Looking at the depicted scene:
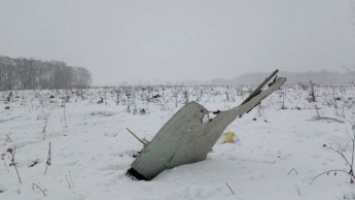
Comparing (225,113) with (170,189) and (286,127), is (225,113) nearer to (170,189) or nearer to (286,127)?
(170,189)

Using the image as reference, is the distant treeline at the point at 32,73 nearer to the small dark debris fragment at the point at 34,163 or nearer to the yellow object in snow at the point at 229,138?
the small dark debris fragment at the point at 34,163

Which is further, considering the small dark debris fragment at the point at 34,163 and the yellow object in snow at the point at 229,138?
the yellow object in snow at the point at 229,138

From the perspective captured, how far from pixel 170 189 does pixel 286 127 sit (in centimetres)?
320

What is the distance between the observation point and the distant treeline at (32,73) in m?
30.6

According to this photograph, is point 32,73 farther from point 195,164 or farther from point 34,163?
point 195,164

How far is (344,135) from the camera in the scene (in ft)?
12.8

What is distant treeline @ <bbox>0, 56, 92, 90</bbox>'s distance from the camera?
30594 millimetres

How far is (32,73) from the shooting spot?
33.2 m

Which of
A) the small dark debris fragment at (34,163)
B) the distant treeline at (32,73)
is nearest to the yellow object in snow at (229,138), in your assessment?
the small dark debris fragment at (34,163)

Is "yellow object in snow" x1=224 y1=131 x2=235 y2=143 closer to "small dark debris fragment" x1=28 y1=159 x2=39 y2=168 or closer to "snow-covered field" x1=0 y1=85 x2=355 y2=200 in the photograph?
"snow-covered field" x1=0 y1=85 x2=355 y2=200

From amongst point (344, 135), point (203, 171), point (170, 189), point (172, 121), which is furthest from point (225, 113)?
point (344, 135)

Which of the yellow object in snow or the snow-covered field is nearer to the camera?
the snow-covered field

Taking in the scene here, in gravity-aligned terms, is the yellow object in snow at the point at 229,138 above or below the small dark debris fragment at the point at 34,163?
above

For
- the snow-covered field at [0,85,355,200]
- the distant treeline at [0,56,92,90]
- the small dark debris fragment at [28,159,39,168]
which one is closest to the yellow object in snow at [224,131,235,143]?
the snow-covered field at [0,85,355,200]
